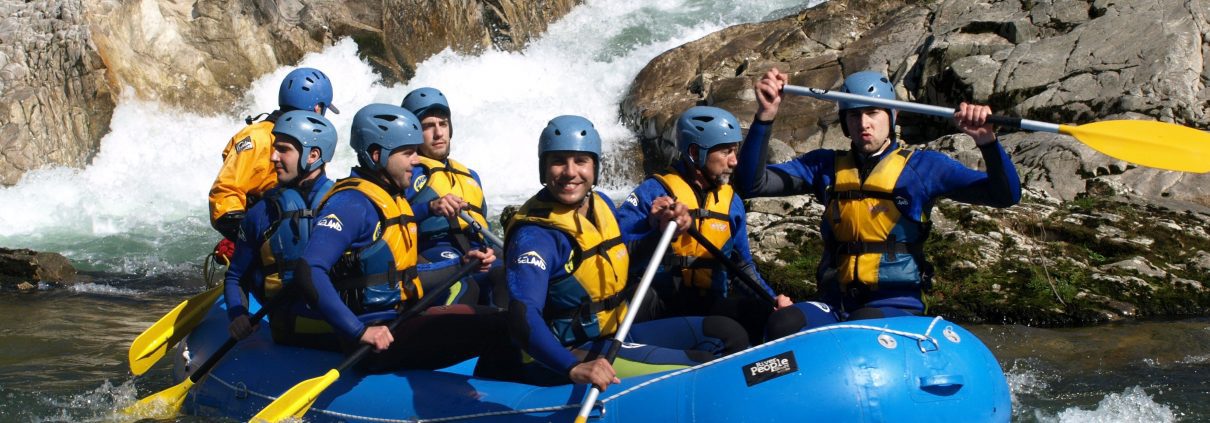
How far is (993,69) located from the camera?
11.6 m

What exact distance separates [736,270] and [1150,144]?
1.89 meters

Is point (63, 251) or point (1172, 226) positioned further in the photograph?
point (63, 251)

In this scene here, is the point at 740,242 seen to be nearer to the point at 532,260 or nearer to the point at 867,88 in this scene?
the point at 867,88

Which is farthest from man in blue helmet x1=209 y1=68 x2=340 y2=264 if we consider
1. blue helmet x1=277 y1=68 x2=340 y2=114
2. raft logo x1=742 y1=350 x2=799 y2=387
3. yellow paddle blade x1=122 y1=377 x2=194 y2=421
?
raft logo x1=742 y1=350 x2=799 y2=387

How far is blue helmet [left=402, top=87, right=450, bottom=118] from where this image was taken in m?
6.11

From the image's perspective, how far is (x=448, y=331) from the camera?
4793 mm

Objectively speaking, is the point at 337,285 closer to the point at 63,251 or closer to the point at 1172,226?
the point at 1172,226

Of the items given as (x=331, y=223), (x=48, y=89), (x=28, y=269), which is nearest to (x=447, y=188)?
(x=331, y=223)

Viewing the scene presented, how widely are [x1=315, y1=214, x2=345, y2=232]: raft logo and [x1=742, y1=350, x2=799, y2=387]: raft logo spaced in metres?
1.78

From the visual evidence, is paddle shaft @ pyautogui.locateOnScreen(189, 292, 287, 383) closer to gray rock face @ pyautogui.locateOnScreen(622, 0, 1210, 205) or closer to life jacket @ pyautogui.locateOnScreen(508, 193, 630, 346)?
life jacket @ pyautogui.locateOnScreen(508, 193, 630, 346)

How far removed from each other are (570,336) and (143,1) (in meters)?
13.3

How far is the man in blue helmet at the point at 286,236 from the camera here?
5117 mm

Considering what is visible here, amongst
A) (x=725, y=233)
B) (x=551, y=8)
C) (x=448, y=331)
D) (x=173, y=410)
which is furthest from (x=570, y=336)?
(x=551, y=8)

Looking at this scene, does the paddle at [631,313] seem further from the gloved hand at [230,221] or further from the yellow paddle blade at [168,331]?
the yellow paddle blade at [168,331]
